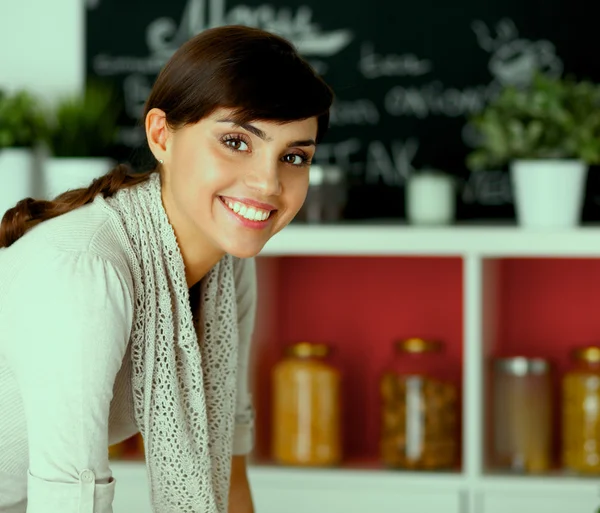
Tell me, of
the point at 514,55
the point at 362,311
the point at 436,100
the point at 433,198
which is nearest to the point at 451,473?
the point at 362,311

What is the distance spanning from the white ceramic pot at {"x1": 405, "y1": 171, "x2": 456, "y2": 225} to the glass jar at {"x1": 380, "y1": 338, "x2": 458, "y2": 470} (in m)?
0.27

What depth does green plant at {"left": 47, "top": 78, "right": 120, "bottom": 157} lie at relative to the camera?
7.87ft

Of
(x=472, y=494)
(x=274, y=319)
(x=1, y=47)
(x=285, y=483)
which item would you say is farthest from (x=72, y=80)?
(x=472, y=494)

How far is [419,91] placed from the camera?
2479 millimetres

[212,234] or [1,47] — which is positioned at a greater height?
[1,47]

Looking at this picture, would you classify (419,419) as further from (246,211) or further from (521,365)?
(246,211)

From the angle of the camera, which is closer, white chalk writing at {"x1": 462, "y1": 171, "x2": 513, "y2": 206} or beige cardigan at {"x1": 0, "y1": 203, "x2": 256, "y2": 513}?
beige cardigan at {"x1": 0, "y1": 203, "x2": 256, "y2": 513}

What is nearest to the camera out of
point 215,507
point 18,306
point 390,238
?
point 18,306

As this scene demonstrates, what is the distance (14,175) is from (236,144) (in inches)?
48.0

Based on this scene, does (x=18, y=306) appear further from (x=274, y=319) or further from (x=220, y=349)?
(x=274, y=319)

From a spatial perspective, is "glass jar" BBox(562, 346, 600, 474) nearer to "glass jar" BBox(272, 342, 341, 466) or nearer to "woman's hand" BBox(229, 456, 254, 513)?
"glass jar" BBox(272, 342, 341, 466)

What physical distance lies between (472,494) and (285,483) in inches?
16.0

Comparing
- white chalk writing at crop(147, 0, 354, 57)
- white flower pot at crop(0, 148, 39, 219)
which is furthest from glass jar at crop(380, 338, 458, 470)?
white flower pot at crop(0, 148, 39, 219)

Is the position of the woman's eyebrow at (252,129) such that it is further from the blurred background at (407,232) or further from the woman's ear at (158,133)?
the blurred background at (407,232)
